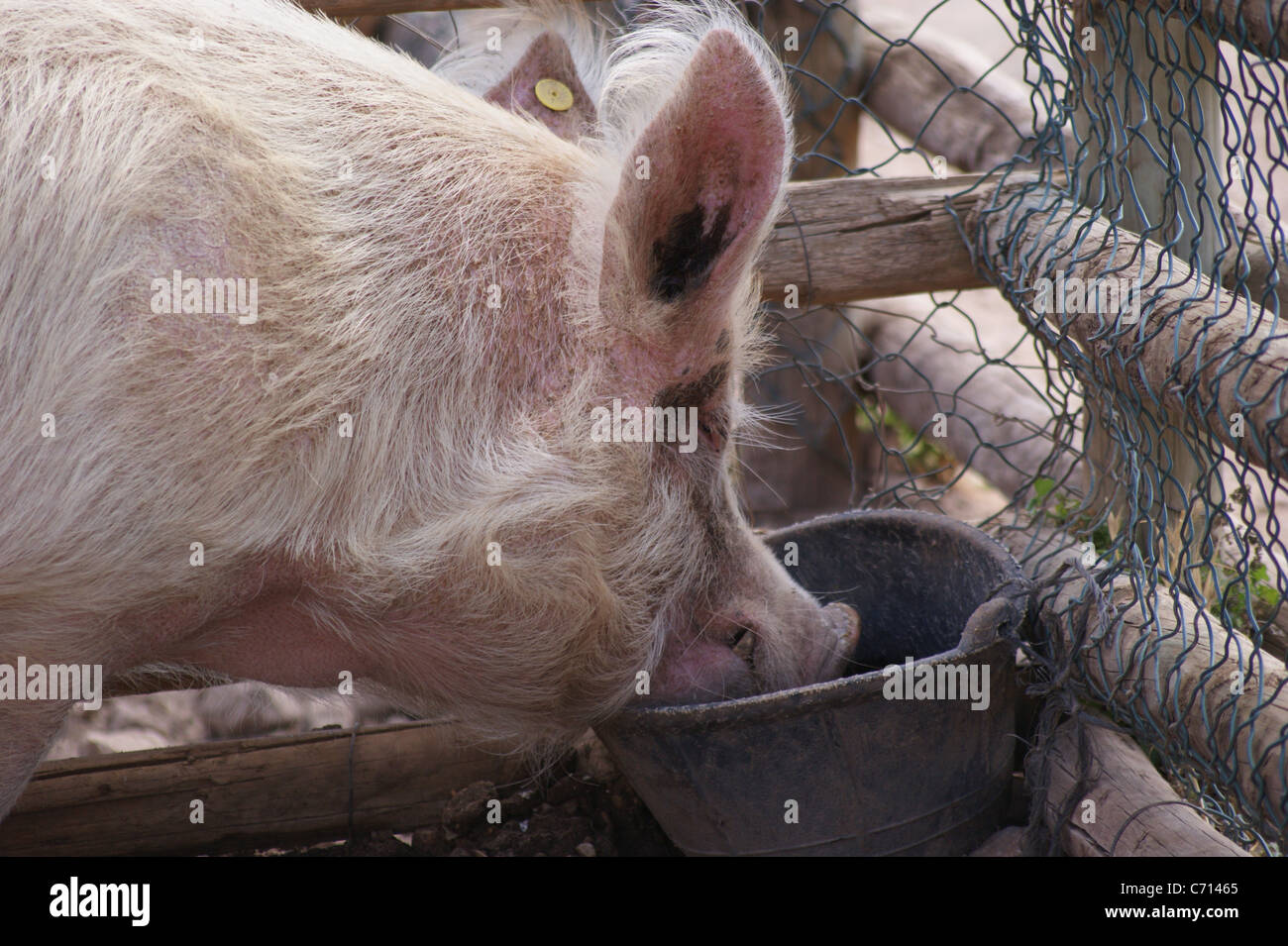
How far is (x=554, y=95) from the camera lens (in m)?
2.42

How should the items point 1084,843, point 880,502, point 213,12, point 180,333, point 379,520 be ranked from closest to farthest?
point 180,333 < point 379,520 < point 213,12 < point 1084,843 < point 880,502

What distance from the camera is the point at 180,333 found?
65.9 inches

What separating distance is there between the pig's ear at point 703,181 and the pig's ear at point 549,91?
0.61 m

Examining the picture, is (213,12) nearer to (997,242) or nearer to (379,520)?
(379,520)

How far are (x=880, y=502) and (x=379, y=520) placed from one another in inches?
92.6

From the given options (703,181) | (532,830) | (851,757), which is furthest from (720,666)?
(703,181)

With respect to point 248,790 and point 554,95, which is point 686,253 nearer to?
point 554,95

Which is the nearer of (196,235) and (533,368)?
(196,235)

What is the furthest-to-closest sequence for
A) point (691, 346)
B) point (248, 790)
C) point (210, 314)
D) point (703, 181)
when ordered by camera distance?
1. point (248, 790)
2. point (691, 346)
3. point (703, 181)
4. point (210, 314)

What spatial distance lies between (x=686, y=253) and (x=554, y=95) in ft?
2.32

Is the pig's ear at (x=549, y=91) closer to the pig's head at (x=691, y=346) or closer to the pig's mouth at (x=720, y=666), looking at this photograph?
the pig's head at (x=691, y=346)

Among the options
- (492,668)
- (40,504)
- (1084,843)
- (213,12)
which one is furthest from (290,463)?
(1084,843)

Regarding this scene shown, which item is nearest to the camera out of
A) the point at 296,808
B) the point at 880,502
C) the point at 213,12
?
the point at 213,12

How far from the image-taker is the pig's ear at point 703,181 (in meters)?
1.78
